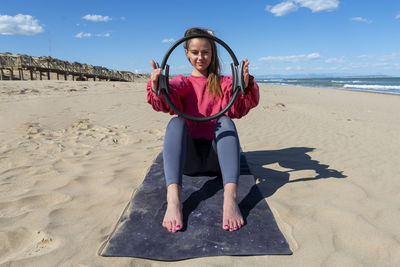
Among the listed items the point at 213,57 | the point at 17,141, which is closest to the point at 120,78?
the point at 17,141

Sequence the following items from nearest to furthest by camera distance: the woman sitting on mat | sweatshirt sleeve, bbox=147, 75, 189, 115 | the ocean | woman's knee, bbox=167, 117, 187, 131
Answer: the woman sitting on mat, woman's knee, bbox=167, 117, 187, 131, sweatshirt sleeve, bbox=147, 75, 189, 115, the ocean

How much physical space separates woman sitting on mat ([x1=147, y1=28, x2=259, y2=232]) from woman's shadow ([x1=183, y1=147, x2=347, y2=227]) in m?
0.16

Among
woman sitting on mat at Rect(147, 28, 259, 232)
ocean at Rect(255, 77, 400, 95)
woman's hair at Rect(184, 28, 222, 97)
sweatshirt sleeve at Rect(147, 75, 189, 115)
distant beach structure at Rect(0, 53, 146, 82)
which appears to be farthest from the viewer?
ocean at Rect(255, 77, 400, 95)

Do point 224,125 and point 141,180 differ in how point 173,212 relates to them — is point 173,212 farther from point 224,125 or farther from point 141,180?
point 141,180

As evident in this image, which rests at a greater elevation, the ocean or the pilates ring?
the ocean

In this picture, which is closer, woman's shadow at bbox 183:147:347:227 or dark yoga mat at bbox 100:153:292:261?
dark yoga mat at bbox 100:153:292:261

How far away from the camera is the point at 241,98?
2229mm

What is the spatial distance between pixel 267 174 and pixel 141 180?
1277 mm

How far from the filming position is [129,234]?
5.67ft

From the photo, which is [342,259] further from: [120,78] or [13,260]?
[120,78]

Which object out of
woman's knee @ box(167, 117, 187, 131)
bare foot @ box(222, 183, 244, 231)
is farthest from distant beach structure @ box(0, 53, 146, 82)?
bare foot @ box(222, 183, 244, 231)

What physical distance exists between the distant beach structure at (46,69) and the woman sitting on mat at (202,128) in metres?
21.9

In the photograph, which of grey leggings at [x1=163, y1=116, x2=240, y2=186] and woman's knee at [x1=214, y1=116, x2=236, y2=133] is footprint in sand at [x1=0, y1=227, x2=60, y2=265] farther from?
woman's knee at [x1=214, y1=116, x2=236, y2=133]

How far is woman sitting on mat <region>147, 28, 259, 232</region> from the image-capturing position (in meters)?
1.91
